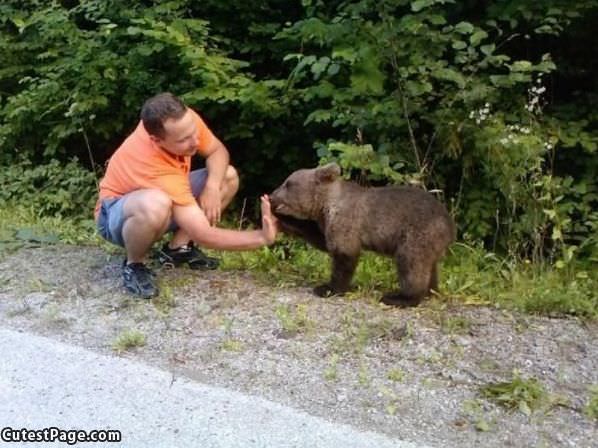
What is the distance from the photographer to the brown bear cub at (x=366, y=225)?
5.25m

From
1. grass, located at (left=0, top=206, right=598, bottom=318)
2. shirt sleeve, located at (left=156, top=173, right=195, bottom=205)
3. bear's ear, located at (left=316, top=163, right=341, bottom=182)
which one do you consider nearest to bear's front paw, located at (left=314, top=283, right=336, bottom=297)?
grass, located at (left=0, top=206, right=598, bottom=318)

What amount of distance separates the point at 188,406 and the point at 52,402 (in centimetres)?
69

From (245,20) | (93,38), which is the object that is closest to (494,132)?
(245,20)

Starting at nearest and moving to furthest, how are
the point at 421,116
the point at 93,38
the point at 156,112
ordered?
1. the point at 156,112
2. the point at 421,116
3. the point at 93,38

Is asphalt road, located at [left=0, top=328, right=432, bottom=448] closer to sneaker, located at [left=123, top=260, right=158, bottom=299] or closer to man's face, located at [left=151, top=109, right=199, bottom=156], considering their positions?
sneaker, located at [left=123, top=260, right=158, bottom=299]

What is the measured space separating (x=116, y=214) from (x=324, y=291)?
154cm

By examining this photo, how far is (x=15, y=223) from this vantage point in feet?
26.2

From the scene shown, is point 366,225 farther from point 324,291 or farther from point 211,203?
point 211,203

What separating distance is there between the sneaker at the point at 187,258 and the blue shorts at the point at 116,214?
0.73 ft

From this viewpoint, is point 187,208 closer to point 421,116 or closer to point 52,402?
point 52,402

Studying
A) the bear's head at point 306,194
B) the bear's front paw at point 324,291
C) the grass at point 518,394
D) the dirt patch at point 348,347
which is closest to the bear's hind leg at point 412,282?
the dirt patch at point 348,347

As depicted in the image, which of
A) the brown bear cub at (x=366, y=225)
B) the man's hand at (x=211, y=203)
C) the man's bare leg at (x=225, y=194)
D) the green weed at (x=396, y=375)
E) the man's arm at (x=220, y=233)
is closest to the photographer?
the green weed at (x=396, y=375)

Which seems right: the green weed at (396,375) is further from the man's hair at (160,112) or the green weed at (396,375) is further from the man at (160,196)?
the man's hair at (160,112)

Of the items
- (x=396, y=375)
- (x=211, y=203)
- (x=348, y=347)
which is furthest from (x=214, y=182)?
(x=396, y=375)
